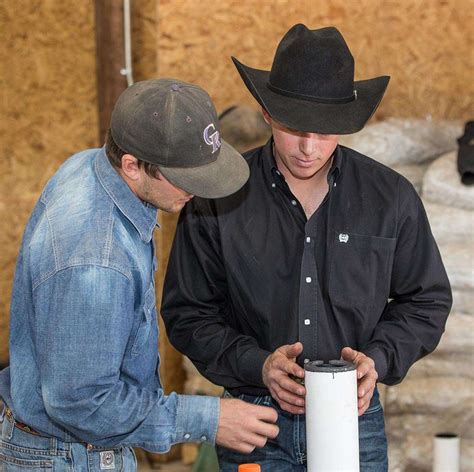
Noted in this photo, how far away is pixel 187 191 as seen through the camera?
2438 mm

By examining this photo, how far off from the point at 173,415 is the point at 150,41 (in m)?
2.74

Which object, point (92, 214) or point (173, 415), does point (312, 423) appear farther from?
point (92, 214)

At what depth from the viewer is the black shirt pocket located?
2.97m

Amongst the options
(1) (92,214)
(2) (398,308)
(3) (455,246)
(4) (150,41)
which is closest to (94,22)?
(4) (150,41)

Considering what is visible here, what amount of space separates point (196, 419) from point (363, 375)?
480 millimetres

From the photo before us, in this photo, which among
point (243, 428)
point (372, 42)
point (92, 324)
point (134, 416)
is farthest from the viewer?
point (372, 42)

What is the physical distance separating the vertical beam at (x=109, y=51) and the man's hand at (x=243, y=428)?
8.84 feet

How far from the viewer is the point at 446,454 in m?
4.14

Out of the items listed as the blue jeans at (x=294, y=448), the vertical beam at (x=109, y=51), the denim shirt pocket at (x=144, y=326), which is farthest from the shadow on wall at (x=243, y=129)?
the denim shirt pocket at (x=144, y=326)

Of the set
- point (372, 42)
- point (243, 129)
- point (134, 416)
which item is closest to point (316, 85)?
point (134, 416)

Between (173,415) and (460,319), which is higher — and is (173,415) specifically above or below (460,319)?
above

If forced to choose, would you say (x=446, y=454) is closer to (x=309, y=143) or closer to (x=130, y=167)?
(x=309, y=143)

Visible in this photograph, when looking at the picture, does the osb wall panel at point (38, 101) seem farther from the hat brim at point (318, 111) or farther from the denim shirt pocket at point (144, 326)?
the denim shirt pocket at point (144, 326)

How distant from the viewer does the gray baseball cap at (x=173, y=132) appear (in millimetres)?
2396
